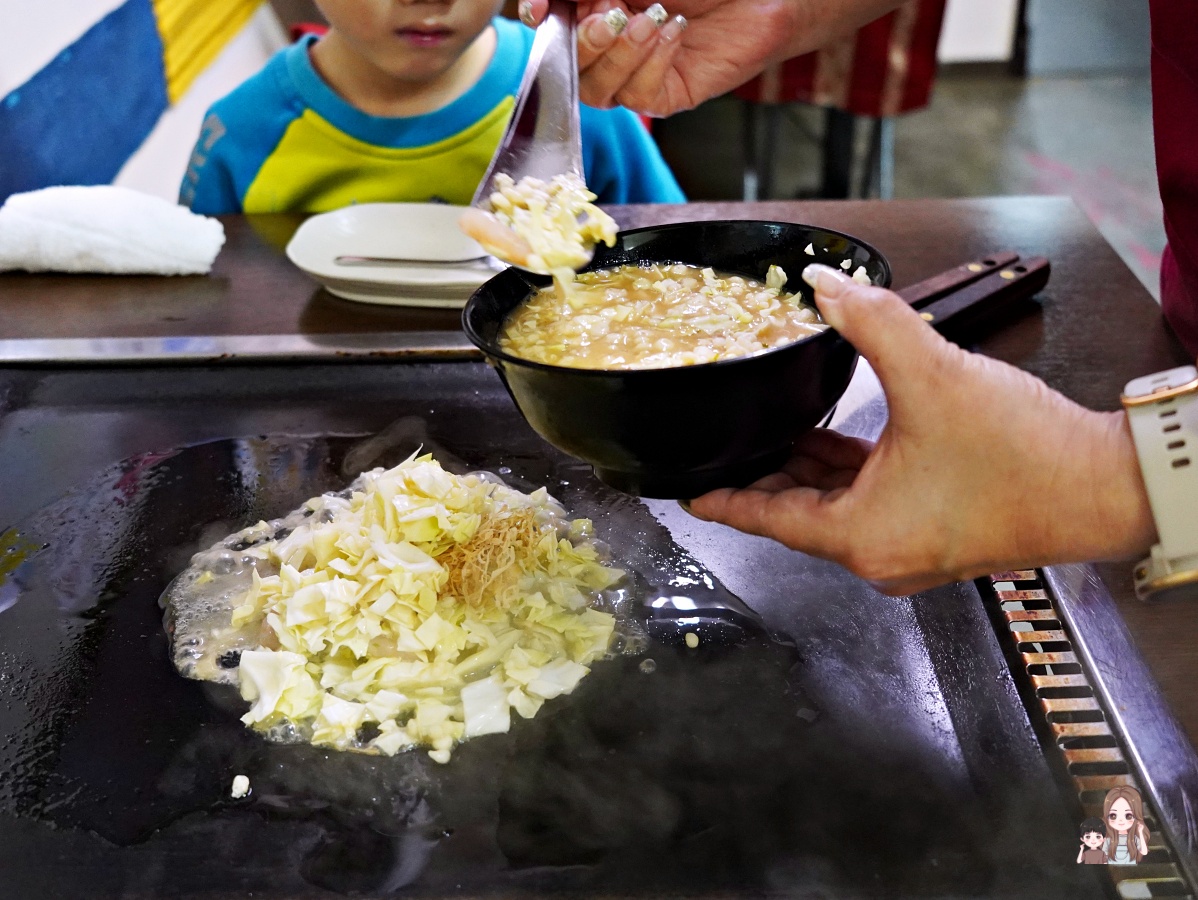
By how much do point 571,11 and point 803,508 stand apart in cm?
89

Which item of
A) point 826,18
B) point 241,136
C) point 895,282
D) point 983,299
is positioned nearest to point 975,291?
point 983,299

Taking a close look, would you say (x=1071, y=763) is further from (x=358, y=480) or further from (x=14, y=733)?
(x=14, y=733)

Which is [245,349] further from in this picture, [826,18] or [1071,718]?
[1071,718]

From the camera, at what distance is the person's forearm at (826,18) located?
168cm

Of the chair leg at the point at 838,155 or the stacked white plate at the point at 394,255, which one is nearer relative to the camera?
the stacked white plate at the point at 394,255

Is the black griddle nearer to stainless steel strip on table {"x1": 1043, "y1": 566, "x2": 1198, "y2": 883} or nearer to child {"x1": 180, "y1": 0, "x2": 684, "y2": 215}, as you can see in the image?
stainless steel strip on table {"x1": 1043, "y1": 566, "x2": 1198, "y2": 883}

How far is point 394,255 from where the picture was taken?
5.97ft

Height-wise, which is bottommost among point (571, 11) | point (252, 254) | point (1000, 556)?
point (252, 254)

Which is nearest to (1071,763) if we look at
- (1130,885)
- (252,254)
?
(1130,885)

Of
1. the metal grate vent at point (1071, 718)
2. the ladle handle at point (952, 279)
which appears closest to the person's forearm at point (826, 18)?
the ladle handle at point (952, 279)

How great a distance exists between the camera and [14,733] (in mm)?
1031

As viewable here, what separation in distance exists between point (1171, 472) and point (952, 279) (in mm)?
751

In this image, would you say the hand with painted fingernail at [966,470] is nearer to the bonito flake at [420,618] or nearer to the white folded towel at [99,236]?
the bonito flake at [420,618]

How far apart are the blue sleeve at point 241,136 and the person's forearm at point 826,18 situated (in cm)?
122
